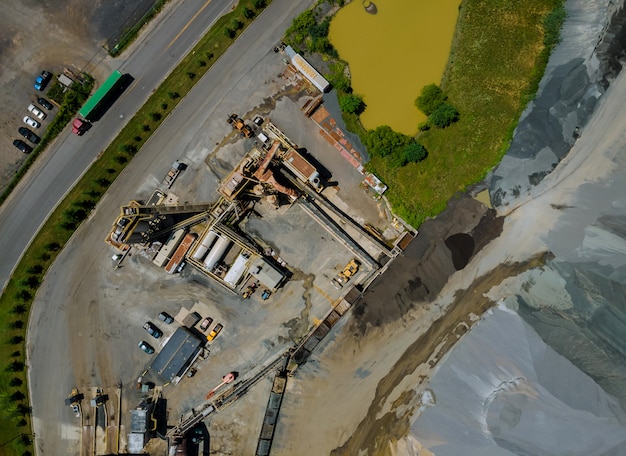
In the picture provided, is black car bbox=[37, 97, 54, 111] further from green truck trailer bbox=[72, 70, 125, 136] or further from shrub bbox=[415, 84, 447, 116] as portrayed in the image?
shrub bbox=[415, 84, 447, 116]

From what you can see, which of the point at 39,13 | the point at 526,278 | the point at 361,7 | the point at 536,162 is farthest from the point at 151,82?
the point at 526,278

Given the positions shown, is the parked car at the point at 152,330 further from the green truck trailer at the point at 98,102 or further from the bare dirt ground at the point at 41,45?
the bare dirt ground at the point at 41,45

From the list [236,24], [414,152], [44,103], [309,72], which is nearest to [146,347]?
[44,103]

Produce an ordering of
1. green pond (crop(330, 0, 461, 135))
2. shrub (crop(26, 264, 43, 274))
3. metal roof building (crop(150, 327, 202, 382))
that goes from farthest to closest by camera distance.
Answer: green pond (crop(330, 0, 461, 135)), shrub (crop(26, 264, 43, 274)), metal roof building (crop(150, 327, 202, 382))

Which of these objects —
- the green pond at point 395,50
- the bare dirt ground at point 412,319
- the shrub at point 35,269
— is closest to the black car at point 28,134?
the shrub at point 35,269

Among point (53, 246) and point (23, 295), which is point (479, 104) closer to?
point (53, 246)

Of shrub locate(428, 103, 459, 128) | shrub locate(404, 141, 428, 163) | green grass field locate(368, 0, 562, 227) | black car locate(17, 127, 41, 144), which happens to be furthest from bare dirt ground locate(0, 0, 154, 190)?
shrub locate(428, 103, 459, 128)

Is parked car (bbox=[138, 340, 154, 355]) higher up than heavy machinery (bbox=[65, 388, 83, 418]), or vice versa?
parked car (bbox=[138, 340, 154, 355])
